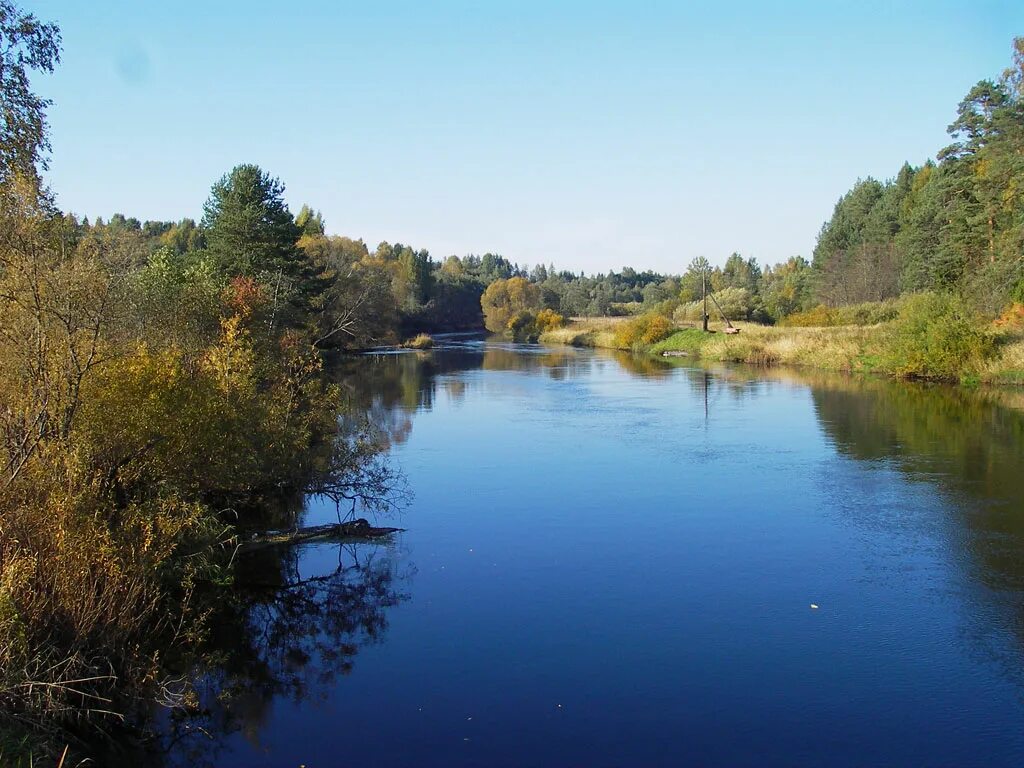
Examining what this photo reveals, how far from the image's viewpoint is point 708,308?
207 feet

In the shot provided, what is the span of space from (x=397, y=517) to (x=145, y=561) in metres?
6.42

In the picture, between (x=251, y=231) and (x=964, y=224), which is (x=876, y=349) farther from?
(x=251, y=231)

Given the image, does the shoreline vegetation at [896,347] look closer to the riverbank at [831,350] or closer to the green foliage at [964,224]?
the riverbank at [831,350]

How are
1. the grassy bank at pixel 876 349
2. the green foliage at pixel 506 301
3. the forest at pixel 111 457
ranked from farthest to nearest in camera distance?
1. the green foliage at pixel 506 301
2. the grassy bank at pixel 876 349
3. the forest at pixel 111 457

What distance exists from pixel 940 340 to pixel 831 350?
26.9 ft

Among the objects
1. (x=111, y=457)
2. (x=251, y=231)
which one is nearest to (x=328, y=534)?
(x=111, y=457)

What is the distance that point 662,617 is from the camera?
32.9ft

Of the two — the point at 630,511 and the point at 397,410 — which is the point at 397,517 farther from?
the point at 397,410

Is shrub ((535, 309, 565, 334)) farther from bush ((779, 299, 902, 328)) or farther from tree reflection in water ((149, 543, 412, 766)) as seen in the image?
tree reflection in water ((149, 543, 412, 766))

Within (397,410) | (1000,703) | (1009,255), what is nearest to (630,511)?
(1000,703)

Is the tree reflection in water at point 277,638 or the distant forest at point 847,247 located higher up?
the distant forest at point 847,247

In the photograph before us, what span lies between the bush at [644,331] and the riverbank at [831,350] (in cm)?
48

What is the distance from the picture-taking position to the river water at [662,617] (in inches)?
293

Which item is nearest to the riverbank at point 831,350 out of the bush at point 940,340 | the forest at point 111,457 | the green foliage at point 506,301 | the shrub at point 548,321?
the bush at point 940,340
